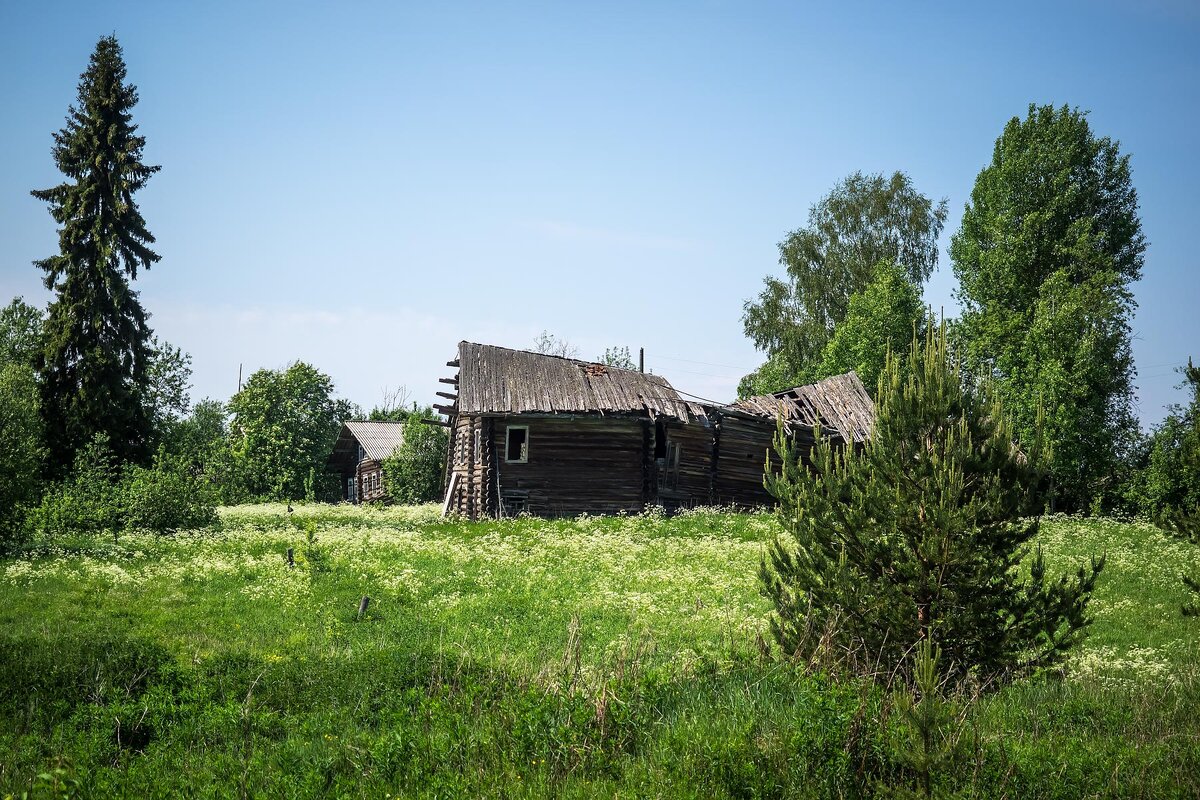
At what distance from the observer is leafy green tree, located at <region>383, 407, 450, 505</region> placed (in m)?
37.3

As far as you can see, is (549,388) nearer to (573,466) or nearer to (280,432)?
(573,466)

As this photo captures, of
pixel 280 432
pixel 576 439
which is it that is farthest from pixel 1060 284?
pixel 280 432

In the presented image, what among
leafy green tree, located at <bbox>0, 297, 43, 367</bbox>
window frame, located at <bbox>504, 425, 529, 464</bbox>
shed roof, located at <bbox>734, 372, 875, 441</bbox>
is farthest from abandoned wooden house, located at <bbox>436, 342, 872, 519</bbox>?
leafy green tree, located at <bbox>0, 297, 43, 367</bbox>

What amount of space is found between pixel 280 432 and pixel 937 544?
3572cm

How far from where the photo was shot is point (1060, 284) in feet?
99.4

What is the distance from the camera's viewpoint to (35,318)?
1580 inches

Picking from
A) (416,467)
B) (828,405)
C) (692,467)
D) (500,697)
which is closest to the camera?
(500,697)

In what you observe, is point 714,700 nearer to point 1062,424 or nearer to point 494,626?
point 494,626

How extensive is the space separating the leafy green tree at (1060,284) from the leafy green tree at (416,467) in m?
23.1

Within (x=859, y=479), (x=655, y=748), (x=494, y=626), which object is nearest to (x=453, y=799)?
(x=655, y=748)

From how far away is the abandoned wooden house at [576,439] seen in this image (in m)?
26.0

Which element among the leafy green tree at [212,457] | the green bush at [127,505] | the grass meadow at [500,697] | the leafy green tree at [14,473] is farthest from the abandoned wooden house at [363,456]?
the grass meadow at [500,697]

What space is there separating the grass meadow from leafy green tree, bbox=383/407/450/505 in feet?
69.3

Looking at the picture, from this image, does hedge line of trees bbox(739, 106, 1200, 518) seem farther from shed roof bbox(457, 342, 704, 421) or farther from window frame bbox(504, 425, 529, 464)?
window frame bbox(504, 425, 529, 464)
